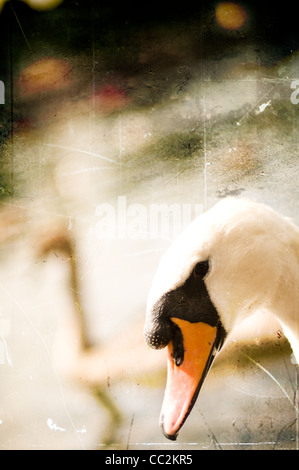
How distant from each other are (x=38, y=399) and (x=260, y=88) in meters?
1.42

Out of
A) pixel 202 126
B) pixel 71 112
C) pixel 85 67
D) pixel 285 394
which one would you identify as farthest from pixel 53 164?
pixel 285 394

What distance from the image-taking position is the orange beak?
1049 millimetres

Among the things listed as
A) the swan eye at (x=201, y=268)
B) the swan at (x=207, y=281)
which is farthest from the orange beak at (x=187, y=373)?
the swan eye at (x=201, y=268)

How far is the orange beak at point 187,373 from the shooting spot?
3.44ft

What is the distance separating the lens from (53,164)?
1725 mm

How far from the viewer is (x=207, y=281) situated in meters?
1.07

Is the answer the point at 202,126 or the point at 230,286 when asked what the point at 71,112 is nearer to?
the point at 202,126

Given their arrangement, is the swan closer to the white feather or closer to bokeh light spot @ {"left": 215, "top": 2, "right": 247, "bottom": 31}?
the white feather

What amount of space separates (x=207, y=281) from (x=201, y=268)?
0.04m

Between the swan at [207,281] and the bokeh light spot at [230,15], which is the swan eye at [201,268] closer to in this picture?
the swan at [207,281]

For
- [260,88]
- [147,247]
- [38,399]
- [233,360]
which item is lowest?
[38,399]

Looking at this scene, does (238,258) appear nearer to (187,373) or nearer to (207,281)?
(207,281)

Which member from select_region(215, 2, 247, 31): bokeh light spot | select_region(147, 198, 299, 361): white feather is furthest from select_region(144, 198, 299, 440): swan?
select_region(215, 2, 247, 31): bokeh light spot

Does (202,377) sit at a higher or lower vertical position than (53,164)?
lower
